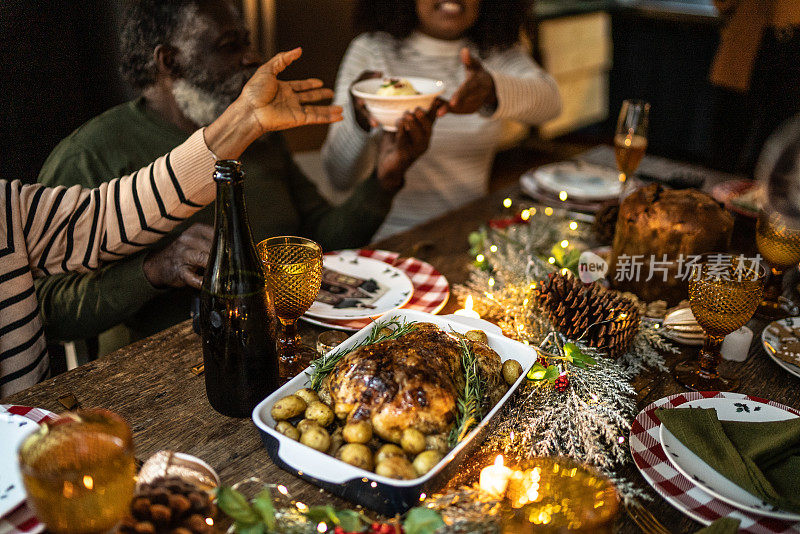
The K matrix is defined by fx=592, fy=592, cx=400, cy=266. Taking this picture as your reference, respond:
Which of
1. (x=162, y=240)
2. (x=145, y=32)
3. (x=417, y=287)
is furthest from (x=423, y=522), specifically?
(x=145, y=32)

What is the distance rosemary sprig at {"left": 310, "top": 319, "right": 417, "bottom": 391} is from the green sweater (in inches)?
24.4

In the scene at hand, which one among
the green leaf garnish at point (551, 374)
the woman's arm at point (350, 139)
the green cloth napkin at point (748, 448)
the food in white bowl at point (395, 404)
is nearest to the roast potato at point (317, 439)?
the food in white bowl at point (395, 404)

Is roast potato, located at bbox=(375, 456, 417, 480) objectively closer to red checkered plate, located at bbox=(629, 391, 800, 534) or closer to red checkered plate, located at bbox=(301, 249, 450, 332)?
red checkered plate, located at bbox=(629, 391, 800, 534)

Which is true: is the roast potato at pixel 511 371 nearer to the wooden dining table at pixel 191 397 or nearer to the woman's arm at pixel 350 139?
the wooden dining table at pixel 191 397

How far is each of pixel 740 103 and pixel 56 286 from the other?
399cm

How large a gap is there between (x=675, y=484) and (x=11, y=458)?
778 mm

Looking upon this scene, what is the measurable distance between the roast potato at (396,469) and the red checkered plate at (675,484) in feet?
1.01

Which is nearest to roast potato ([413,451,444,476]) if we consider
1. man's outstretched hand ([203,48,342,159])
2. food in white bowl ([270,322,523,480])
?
food in white bowl ([270,322,523,480])

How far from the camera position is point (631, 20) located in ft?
16.5

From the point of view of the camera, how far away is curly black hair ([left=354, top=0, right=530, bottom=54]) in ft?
6.89

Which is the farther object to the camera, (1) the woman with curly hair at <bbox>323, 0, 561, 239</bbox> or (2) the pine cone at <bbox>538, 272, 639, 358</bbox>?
(1) the woman with curly hair at <bbox>323, 0, 561, 239</bbox>

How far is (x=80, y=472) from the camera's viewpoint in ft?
1.63

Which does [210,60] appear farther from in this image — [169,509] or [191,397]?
[169,509]

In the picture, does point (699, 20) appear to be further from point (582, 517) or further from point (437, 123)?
point (582, 517)
